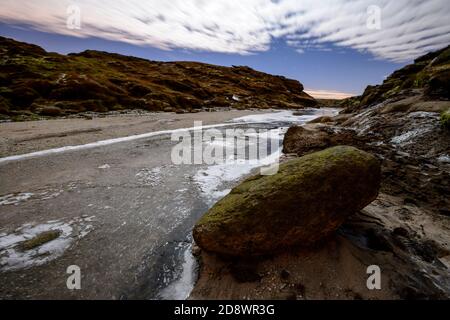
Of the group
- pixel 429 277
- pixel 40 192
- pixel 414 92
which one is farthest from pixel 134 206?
pixel 414 92

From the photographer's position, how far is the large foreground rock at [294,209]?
3.45 meters

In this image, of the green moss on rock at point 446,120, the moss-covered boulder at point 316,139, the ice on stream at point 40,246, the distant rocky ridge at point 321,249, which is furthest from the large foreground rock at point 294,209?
the moss-covered boulder at point 316,139

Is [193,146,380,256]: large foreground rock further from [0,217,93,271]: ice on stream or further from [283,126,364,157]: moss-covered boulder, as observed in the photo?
[283,126,364,157]: moss-covered boulder

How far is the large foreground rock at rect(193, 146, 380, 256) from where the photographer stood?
3.45m

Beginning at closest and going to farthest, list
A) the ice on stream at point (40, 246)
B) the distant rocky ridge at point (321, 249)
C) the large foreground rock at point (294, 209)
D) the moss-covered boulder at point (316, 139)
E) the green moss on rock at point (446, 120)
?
the distant rocky ridge at point (321, 249), the large foreground rock at point (294, 209), the ice on stream at point (40, 246), the green moss on rock at point (446, 120), the moss-covered boulder at point (316, 139)

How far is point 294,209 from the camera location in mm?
3492

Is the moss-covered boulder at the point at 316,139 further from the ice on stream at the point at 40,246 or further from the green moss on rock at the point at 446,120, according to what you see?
the ice on stream at the point at 40,246

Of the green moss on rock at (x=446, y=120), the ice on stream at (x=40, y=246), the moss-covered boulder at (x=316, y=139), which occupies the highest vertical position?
the green moss on rock at (x=446, y=120)

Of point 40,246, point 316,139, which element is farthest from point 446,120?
→ point 40,246

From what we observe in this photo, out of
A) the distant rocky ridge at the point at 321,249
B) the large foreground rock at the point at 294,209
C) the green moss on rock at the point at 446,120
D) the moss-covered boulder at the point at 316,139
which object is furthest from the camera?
the moss-covered boulder at the point at 316,139

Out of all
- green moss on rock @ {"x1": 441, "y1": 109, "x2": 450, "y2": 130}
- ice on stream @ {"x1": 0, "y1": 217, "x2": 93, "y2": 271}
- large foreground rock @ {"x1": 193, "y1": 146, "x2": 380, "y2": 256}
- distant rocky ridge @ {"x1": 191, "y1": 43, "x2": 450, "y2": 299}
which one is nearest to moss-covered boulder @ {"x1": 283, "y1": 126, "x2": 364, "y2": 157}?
green moss on rock @ {"x1": 441, "y1": 109, "x2": 450, "y2": 130}

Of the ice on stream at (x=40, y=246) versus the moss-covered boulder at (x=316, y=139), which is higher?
the moss-covered boulder at (x=316, y=139)
